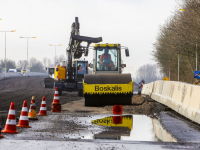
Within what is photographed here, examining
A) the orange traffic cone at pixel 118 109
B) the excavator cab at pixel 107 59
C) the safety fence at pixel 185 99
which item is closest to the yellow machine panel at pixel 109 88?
the safety fence at pixel 185 99

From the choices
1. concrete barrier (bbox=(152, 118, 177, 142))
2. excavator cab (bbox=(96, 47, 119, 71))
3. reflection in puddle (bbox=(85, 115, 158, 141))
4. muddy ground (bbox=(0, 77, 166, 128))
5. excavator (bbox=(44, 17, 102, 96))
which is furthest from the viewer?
excavator (bbox=(44, 17, 102, 96))

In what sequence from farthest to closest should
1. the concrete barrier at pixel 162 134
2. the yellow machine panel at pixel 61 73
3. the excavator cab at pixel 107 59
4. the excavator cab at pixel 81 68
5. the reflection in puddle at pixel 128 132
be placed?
the excavator cab at pixel 81 68 < the yellow machine panel at pixel 61 73 < the excavator cab at pixel 107 59 < the reflection in puddle at pixel 128 132 < the concrete barrier at pixel 162 134

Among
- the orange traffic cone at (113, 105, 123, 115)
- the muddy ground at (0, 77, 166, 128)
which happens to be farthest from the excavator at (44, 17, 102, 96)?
the orange traffic cone at (113, 105, 123, 115)

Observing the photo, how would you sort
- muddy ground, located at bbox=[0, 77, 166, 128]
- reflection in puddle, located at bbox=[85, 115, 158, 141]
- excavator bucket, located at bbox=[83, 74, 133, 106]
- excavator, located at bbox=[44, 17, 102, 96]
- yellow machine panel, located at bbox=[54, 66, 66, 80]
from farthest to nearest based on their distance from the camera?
yellow machine panel, located at bbox=[54, 66, 66, 80], excavator, located at bbox=[44, 17, 102, 96], excavator bucket, located at bbox=[83, 74, 133, 106], muddy ground, located at bbox=[0, 77, 166, 128], reflection in puddle, located at bbox=[85, 115, 158, 141]

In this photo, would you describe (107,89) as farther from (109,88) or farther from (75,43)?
(75,43)

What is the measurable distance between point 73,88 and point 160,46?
35.7m

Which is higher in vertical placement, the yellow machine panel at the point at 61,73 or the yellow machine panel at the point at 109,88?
the yellow machine panel at the point at 61,73

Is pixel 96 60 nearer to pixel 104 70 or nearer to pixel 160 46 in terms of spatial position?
pixel 104 70

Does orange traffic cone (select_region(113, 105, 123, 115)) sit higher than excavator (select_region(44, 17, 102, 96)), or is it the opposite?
excavator (select_region(44, 17, 102, 96))

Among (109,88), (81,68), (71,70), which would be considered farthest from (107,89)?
(81,68)

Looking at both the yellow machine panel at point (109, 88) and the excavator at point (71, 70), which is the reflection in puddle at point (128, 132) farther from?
the excavator at point (71, 70)

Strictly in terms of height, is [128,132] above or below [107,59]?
below

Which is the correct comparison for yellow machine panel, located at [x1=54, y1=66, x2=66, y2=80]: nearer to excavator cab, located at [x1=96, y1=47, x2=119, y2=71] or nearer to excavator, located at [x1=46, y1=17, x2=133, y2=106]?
excavator, located at [x1=46, y1=17, x2=133, y2=106]

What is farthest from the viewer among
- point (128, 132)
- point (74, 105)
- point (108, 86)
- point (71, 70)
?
point (71, 70)
